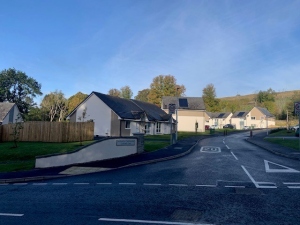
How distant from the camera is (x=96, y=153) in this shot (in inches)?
647

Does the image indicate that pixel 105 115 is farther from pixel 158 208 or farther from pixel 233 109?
pixel 233 109

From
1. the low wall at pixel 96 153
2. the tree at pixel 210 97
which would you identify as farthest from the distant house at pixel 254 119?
the low wall at pixel 96 153

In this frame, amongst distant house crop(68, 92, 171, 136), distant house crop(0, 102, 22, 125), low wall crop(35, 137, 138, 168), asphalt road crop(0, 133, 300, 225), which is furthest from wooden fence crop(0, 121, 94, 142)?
distant house crop(0, 102, 22, 125)

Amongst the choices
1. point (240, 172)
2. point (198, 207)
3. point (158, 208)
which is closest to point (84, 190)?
point (158, 208)

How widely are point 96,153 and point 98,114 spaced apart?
2199cm

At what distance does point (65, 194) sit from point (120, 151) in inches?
345

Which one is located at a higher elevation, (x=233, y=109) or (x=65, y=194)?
(x=233, y=109)

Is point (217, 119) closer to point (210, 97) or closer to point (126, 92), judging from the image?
point (210, 97)

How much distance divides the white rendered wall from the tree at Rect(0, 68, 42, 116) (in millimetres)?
36689

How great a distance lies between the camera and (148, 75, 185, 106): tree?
78188 mm

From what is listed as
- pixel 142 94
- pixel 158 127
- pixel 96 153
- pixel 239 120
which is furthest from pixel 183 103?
pixel 142 94

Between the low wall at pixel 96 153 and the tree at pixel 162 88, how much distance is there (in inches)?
2362

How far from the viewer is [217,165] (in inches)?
535

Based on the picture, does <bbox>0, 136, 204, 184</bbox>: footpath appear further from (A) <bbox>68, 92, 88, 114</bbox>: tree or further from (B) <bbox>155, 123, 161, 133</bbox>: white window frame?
(A) <bbox>68, 92, 88, 114</bbox>: tree
